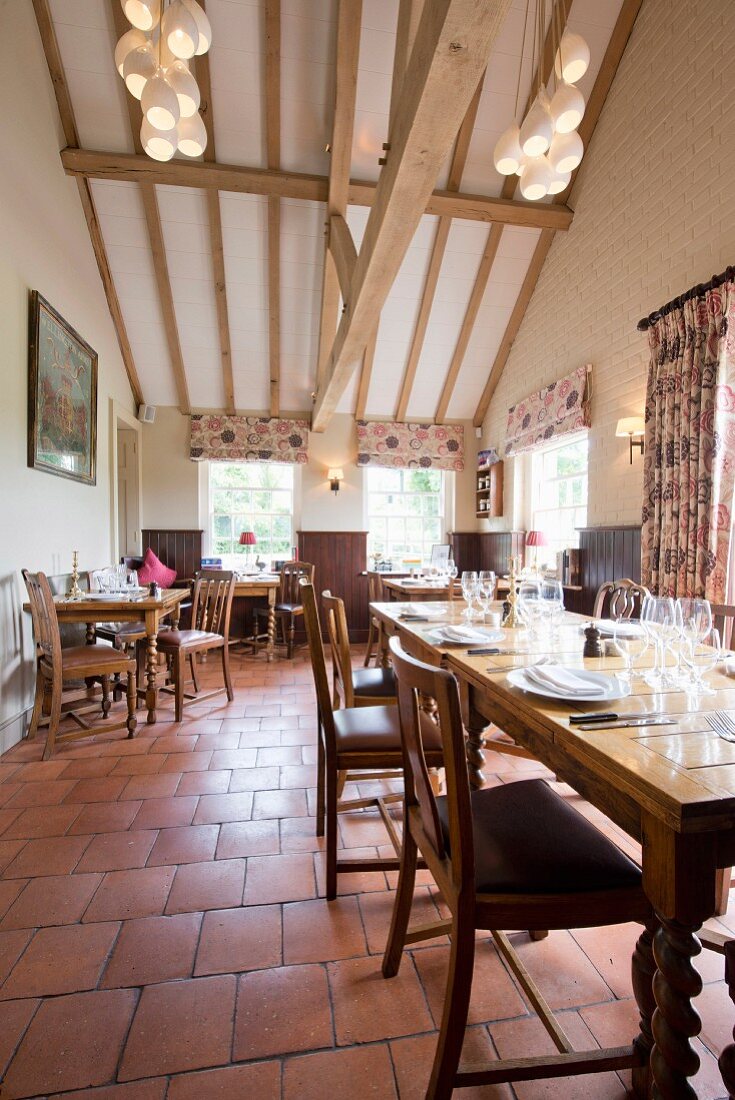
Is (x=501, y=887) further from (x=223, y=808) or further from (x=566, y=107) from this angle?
(x=566, y=107)

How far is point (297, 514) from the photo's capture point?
6730 millimetres

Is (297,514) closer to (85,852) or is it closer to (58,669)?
(58,669)

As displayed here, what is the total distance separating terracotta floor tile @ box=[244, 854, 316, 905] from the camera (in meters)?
1.70

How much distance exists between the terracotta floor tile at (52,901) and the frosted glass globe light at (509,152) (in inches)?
131

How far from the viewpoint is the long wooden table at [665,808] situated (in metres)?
0.81

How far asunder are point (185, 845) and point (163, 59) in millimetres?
3258

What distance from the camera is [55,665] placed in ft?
9.41

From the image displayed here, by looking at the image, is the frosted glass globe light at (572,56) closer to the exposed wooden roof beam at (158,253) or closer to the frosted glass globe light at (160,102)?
the frosted glass globe light at (160,102)

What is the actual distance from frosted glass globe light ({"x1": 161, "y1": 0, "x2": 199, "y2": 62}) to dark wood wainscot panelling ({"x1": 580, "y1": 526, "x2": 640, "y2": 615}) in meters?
3.62

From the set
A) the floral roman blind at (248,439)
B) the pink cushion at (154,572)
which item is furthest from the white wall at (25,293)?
the floral roman blind at (248,439)

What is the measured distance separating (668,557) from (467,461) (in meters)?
3.88

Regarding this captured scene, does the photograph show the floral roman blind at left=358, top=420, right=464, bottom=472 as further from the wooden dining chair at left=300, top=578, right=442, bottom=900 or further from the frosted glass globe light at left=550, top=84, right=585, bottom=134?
the wooden dining chair at left=300, top=578, right=442, bottom=900

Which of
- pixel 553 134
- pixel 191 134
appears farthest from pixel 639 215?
pixel 191 134

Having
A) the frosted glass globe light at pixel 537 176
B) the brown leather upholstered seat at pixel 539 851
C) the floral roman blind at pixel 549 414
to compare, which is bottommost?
the brown leather upholstered seat at pixel 539 851
